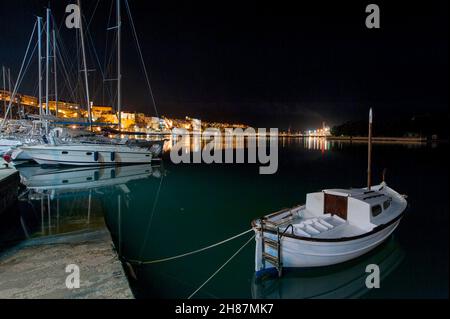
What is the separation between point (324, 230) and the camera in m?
8.31

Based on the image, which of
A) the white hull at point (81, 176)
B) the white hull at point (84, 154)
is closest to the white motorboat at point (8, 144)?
the white hull at point (84, 154)

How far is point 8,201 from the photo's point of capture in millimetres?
12711

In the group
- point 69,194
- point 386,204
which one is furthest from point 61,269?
point 69,194

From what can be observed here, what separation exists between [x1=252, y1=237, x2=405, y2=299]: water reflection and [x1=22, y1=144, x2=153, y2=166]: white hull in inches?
1045

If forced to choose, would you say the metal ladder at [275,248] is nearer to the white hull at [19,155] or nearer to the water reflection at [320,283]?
the water reflection at [320,283]

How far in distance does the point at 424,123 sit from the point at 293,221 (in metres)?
140

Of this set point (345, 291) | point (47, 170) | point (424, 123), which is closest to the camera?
point (345, 291)

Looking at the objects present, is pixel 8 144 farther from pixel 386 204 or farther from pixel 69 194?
pixel 386 204

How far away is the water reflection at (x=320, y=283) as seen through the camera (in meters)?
7.22

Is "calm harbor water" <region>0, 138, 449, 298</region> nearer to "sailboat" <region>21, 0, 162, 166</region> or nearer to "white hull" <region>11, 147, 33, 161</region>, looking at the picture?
"sailboat" <region>21, 0, 162, 166</region>

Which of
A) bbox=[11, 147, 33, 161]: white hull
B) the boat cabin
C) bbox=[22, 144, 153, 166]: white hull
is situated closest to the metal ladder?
the boat cabin

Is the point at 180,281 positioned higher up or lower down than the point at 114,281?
lower down
